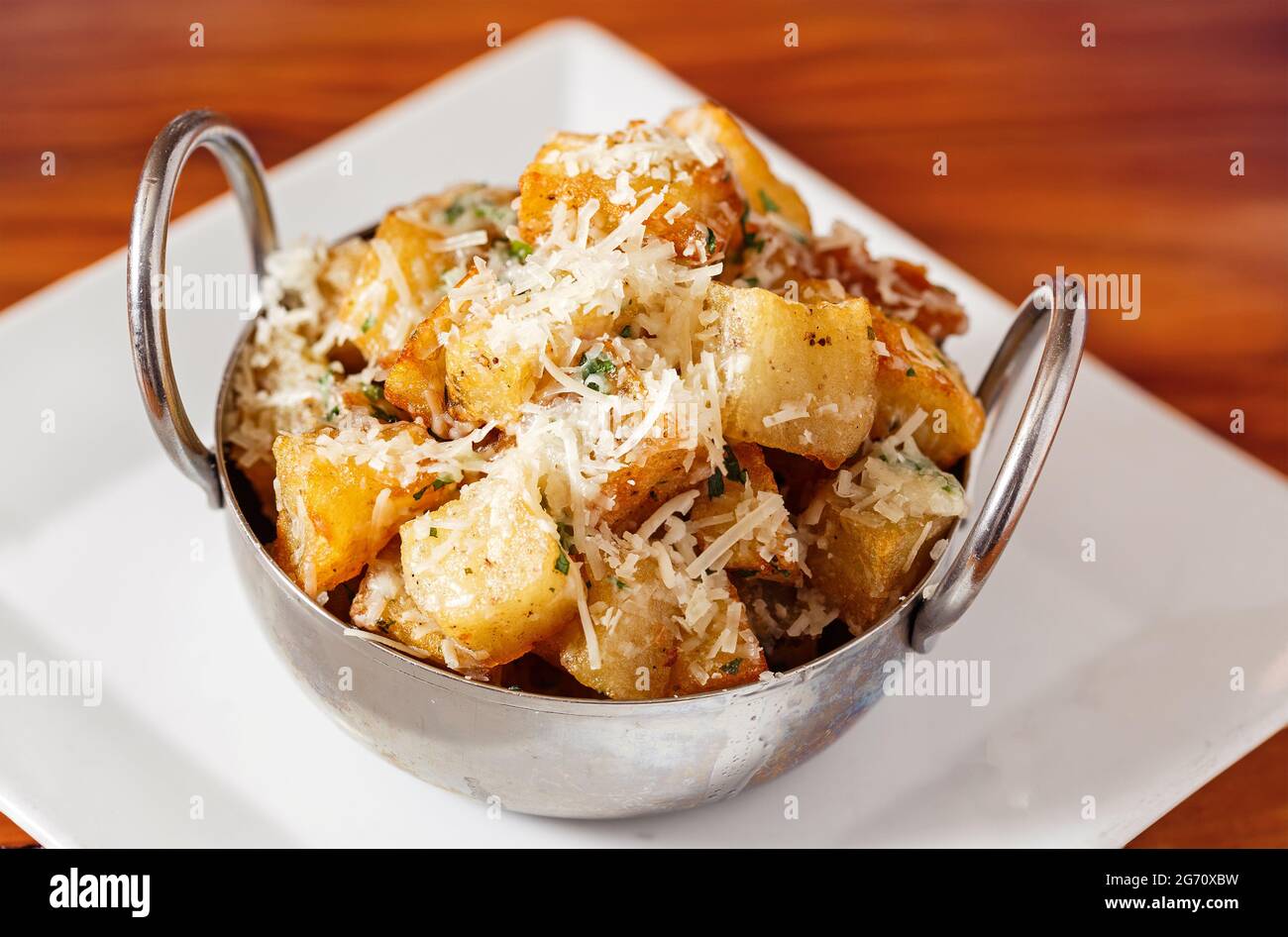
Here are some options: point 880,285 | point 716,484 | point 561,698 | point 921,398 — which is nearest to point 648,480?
point 716,484

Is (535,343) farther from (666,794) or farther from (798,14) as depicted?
(798,14)

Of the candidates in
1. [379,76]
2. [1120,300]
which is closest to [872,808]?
[1120,300]

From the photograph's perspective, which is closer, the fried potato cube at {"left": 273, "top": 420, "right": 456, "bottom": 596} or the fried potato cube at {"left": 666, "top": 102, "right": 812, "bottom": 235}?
the fried potato cube at {"left": 273, "top": 420, "right": 456, "bottom": 596}

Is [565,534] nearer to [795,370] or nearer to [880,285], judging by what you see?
[795,370]

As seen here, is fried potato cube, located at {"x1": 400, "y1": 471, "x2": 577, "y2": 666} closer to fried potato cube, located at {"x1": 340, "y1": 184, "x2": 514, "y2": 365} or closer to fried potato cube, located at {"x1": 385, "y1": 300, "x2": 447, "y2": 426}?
fried potato cube, located at {"x1": 385, "y1": 300, "x2": 447, "y2": 426}

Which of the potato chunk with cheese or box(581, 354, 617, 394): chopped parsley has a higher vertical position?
box(581, 354, 617, 394): chopped parsley

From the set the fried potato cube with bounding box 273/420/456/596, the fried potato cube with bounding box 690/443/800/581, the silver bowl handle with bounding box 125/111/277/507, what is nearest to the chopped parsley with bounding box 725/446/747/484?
the fried potato cube with bounding box 690/443/800/581

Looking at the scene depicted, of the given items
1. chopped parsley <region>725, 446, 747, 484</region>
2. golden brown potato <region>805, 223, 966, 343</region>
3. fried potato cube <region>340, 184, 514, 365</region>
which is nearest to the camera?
chopped parsley <region>725, 446, 747, 484</region>
